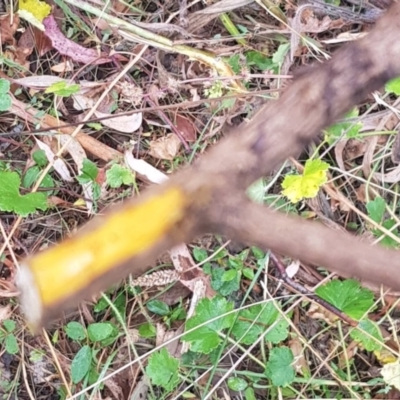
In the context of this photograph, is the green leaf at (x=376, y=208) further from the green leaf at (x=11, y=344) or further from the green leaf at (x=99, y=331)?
the green leaf at (x=11, y=344)

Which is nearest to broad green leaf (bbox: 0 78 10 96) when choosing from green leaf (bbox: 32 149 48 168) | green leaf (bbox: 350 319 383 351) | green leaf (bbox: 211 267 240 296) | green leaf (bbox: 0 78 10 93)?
green leaf (bbox: 0 78 10 93)

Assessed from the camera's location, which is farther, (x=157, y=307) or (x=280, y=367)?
(x=157, y=307)

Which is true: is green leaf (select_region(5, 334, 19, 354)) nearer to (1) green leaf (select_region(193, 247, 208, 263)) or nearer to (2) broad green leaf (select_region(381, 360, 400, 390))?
(1) green leaf (select_region(193, 247, 208, 263))

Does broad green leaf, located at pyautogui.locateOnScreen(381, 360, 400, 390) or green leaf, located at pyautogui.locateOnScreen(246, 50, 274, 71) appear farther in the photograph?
green leaf, located at pyautogui.locateOnScreen(246, 50, 274, 71)

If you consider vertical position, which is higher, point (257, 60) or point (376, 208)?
point (257, 60)

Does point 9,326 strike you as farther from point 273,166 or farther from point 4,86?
point 273,166

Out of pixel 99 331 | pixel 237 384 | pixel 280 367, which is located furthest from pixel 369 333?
pixel 99 331

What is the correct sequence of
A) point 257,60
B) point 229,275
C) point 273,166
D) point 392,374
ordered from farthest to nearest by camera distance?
point 257,60, point 229,275, point 392,374, point 273,166

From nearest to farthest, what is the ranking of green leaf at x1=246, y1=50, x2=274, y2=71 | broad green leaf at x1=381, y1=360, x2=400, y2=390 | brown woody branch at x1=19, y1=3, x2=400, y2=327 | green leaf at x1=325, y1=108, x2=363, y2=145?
brown woody branch at x1=19, y1=3, x2=400, y2=327 → broad green leaf at x1=381, y1=360, x2=400, y2=390 → green leaf at x1=325, y1=108, x2=363, y2=145 → green leaf at x1=246, y1=50, x2=274, y2=71
